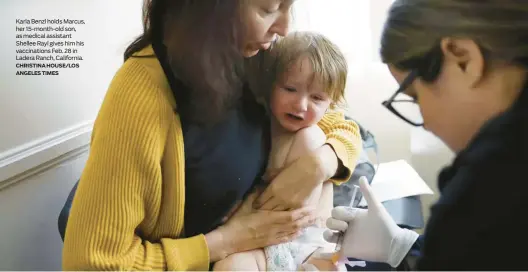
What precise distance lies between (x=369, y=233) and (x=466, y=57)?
0.21m

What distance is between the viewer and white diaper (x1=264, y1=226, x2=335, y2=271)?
0.61 m

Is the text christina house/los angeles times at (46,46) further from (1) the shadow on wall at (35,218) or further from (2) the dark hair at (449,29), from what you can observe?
(2) the dark hair at (449,29)

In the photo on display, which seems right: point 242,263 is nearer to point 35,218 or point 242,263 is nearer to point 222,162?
point 222,162

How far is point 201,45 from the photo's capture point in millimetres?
564

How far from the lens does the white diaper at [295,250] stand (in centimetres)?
61

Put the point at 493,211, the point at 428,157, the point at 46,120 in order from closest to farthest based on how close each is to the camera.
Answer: the point at 493,211, the point at 428,157, the point at 46,120

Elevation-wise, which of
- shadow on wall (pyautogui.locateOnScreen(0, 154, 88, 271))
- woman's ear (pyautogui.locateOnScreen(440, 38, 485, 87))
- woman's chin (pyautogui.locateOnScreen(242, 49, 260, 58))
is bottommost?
shadow on wall (pyautogui.locateOnScreen(0, 154, 88, 271))

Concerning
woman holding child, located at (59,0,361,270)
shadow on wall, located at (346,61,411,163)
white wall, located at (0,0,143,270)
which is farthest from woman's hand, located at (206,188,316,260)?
white wall, located at (0,0,143,270)

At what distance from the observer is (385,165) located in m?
0.62

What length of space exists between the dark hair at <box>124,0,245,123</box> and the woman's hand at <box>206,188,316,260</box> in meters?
0.12

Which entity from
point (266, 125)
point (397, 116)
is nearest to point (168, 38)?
point (266, 125)

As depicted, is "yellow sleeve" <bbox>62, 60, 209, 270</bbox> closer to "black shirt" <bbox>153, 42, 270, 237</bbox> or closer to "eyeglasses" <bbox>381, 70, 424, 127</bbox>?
"black shirt" <bbox>153, 42, 270, 237</bbox>

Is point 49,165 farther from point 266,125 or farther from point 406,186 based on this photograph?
point 406,186

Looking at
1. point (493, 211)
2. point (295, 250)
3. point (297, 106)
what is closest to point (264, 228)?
point (295, 250)
